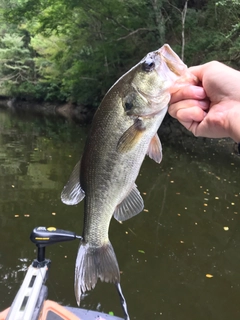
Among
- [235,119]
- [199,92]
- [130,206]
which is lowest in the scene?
[130,206]

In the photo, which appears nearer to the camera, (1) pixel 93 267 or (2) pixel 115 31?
(1) pixel 93 267

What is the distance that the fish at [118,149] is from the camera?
70.7 inches

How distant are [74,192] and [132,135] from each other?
497mm

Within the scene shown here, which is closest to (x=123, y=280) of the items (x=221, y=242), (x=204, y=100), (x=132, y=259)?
(x=132, y=259)

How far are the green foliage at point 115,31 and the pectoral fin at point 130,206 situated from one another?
37.6 ft

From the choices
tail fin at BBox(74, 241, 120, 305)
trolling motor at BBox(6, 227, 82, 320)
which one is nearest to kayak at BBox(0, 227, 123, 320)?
trolling motor at BBox(6, 227, 82, 320)

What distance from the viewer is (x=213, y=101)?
6.64ft

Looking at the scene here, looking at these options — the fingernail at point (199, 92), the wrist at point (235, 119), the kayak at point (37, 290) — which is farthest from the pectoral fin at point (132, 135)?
the kayak at point (37, 290)

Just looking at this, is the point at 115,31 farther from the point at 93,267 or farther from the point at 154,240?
the point at 93,267

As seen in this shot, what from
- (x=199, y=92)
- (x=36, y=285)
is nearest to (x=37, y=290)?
(x=36, y=285)

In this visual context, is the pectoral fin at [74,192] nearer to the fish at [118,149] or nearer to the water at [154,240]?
the fish at [118,149]

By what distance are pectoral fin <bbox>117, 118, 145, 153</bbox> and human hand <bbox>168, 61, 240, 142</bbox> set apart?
303mm

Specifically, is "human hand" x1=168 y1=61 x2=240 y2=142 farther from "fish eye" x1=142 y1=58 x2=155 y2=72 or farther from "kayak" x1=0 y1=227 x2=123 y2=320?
"kayak" x1=0 y1=227 x2=123 y2=320

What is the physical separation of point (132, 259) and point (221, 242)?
1.82 metres
